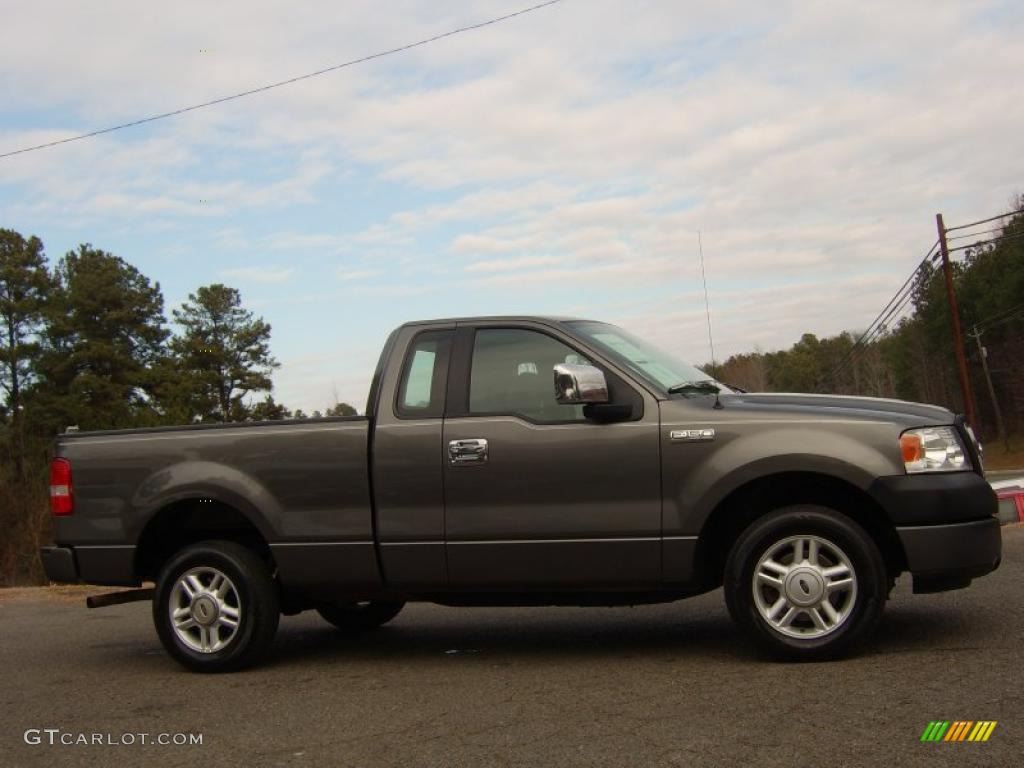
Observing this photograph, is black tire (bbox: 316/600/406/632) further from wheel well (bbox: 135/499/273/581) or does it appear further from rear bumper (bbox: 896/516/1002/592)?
rear bumper (bbox: 896/516/1002/592)

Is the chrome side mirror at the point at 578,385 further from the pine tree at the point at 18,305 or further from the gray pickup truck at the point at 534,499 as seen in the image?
the pine tree at the point at 18,305

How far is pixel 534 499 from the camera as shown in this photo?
19.8ft

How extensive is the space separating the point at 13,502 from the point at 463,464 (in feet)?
60.2

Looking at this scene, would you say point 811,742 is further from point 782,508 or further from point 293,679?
point 293,679

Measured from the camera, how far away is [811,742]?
4.30 metres

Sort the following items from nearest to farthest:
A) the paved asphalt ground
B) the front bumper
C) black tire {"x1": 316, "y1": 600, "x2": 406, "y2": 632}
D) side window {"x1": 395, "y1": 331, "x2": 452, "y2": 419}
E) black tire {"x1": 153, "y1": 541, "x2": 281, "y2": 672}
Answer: the paved asphalt ground < the front bumper < side window {"x1": 395, "y1": 331, "x2": 452, "y2": 419} < black tire {"x1": 153, "y1": 541, "x2": 281, "y2": 672} < black tire {"x1": 316, "y1": 600, "x2": 406, "y2": 632}

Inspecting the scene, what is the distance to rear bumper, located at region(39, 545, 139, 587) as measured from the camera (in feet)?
22.4

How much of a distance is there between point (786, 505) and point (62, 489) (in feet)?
14.4

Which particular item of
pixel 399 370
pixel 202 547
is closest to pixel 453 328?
pixel 399 370

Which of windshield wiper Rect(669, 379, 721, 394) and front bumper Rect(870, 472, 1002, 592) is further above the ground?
windshield wiper Rect(669, 379, 721, 394)

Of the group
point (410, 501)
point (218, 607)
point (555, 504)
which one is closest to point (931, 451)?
point (555, 504)

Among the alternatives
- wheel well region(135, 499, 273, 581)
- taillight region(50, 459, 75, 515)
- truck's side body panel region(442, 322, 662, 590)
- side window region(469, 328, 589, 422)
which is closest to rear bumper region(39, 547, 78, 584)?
taillight region(50, 459, 75, 515)

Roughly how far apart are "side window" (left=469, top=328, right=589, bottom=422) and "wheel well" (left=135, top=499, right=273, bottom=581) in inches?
68.3

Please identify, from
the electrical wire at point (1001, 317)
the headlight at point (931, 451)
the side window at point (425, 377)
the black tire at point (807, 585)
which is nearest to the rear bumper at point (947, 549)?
the black tire at point (807, 585)
